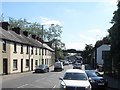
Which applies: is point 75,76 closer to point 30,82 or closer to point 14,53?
point 30,82

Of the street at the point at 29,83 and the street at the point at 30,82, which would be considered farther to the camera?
the street at the point at 30,82

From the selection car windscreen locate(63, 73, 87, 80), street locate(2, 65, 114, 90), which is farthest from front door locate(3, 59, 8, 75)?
car windscreen locate(63, 73, 87, 80)

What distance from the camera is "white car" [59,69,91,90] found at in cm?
1783

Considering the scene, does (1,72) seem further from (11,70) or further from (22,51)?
(22,51)

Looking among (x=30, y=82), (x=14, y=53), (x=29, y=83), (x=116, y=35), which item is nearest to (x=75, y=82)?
(x=116, y=35)

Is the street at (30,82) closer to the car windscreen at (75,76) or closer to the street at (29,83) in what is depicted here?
the street at (29,83)

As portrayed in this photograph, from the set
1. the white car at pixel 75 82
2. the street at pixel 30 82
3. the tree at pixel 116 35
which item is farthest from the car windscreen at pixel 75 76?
the tree at pixel 116 35

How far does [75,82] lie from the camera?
1861cm

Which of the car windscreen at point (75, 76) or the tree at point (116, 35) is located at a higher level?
the tree at point (116, 35)

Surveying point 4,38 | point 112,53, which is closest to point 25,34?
point 4,38

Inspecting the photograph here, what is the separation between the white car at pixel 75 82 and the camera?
17.8 m

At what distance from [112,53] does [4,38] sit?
1946 centimetres

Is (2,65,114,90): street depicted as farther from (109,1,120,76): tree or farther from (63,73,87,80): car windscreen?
(109,1,120,76): tree

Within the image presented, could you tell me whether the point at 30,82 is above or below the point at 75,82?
below
